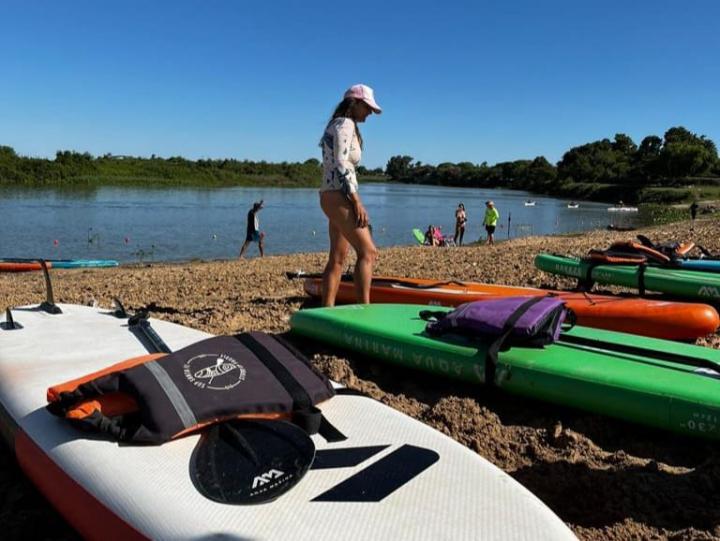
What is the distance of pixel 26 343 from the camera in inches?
121

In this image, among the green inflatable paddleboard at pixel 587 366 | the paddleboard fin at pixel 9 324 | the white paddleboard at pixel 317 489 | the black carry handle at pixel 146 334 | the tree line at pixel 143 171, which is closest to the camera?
the white paddleboard at pixel 317 489

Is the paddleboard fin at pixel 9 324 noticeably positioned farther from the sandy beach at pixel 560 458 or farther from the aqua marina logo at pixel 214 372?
the aqua marina logo at pixel 214 372

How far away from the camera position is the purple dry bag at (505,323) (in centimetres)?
338

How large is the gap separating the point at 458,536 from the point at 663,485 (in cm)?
132

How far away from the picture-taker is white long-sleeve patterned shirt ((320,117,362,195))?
4.14 metres

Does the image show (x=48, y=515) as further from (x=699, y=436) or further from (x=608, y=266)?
(x=608, y=266)

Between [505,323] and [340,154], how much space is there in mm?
1649

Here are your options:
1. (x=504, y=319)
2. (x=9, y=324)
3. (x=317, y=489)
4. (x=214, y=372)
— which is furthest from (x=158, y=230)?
(x=317, y=489)

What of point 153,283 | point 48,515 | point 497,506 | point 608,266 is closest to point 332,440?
point 497,506

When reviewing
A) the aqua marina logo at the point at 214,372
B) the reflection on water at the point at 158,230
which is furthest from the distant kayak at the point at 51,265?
the aqua marina logo at the point at 214,372

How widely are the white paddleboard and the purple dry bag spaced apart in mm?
1155

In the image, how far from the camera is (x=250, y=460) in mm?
1960

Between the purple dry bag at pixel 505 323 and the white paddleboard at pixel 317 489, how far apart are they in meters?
1.15

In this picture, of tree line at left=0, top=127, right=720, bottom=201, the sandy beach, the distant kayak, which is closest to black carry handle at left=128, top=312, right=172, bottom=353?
the sandy beach
